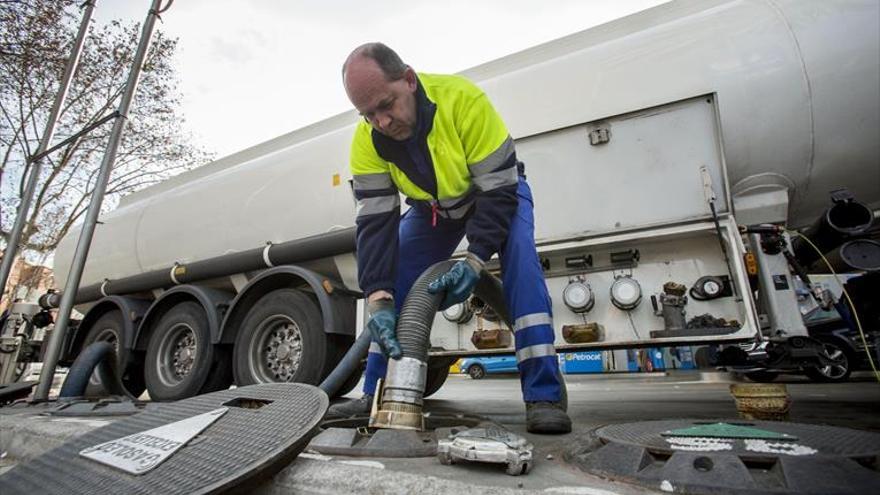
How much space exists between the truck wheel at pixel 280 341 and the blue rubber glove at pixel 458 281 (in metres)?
1.89

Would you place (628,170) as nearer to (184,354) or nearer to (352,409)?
(352,409)

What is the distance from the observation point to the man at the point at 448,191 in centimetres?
183

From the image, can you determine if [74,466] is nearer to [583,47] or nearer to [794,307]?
[794,307]

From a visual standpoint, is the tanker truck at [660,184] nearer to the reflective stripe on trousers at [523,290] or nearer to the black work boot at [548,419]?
the reflective stripe on trousers at [523,290]

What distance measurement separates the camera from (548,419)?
179 cm

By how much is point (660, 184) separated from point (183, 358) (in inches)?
171

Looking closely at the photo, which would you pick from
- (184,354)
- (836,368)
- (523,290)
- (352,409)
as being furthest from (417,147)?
(836,368)

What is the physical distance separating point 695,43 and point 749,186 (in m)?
0.99

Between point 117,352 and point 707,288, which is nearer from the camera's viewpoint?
point 707,288

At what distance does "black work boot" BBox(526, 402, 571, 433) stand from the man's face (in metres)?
1.30

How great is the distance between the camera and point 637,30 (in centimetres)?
316

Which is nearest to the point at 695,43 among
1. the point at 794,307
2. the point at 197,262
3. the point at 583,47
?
the point at 583,47

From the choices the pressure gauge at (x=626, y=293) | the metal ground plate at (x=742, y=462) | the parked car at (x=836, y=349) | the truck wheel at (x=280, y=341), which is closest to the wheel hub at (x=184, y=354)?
the truck wheel at (x=280, y=341)

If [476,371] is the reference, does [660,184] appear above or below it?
above
